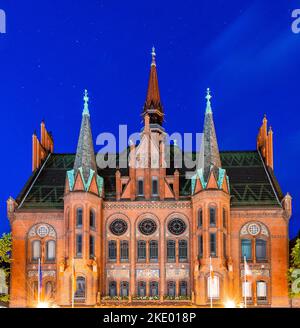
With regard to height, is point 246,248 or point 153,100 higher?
point 153,100

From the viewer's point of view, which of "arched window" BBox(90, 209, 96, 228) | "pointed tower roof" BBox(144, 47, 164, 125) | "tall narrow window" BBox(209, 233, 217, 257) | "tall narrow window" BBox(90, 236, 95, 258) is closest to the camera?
"tall narrow window" BBox(209, 233, 217, 257)

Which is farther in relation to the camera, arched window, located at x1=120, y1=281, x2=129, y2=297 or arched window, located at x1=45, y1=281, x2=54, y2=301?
arched window, located at x1=120, y1=281, x2=129, y2=297

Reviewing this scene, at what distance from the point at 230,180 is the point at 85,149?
17648 mm

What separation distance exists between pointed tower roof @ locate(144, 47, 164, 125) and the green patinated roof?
8297mm

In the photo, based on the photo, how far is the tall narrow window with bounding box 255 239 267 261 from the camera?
92625 mm

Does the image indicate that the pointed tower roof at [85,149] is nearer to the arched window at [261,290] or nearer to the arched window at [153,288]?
the arched window at [153,288]

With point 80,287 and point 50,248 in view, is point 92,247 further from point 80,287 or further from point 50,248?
point 50,248

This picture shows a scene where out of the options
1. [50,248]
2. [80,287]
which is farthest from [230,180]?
[50,248]

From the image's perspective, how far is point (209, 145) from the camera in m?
94.2

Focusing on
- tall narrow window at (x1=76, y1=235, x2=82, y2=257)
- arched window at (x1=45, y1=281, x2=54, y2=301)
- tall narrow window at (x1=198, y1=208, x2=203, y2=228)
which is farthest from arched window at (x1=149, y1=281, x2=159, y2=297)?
arched window at (x1=45, y1=281, x2=54, y2=301)

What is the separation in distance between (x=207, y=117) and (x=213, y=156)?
507 centimetres

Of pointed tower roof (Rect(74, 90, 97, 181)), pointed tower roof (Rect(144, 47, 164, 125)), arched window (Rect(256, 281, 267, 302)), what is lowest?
arched window (Rect(256, 281, 267, 302))

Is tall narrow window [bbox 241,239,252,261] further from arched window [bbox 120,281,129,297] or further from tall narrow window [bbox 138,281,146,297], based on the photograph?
arched window [bbox 120,281,129,297]
